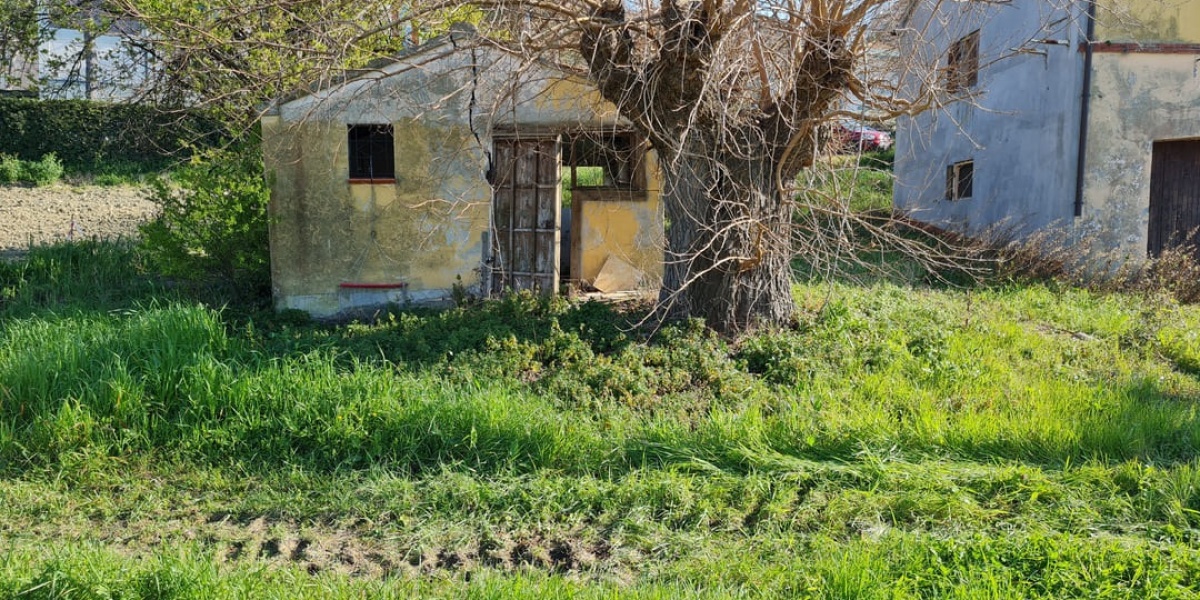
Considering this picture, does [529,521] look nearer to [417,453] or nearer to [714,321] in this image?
[417,453]

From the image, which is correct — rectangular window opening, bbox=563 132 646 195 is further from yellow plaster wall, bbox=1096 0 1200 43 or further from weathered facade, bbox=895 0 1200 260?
yellow plaster wall, bbox=1096 0 1200 43

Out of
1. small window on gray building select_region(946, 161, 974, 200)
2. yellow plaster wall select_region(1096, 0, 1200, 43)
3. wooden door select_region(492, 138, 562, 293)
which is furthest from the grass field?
small window on gray building select_region(946, 161, 974, 200)

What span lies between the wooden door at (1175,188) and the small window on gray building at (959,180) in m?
3.59

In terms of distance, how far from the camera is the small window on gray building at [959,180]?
16094 mm

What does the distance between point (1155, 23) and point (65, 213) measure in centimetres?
1837

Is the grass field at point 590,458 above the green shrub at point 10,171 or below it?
below

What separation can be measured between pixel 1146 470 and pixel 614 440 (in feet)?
11.6

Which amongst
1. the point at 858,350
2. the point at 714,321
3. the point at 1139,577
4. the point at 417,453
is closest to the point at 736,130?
the point at 714,321

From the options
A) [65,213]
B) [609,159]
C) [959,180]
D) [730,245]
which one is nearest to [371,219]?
[609,159]

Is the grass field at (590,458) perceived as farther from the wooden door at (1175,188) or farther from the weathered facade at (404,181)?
the wooden door at (1175,188)

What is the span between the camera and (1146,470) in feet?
18.4

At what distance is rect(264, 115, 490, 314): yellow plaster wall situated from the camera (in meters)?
10.1

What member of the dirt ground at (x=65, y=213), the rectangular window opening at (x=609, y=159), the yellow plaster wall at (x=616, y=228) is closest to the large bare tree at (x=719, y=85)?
the rectangular window opening at (x=609, y=159)

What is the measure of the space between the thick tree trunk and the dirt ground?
9.22 m
